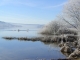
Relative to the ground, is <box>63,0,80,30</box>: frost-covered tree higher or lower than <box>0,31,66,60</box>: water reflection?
higher

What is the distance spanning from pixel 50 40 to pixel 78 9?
1557 centimetres

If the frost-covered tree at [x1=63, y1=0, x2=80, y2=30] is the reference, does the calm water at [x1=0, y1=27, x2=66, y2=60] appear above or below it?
below

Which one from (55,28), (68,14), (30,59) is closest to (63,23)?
(68,14)

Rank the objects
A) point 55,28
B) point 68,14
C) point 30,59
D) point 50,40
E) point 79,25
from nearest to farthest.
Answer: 1. point 30,59
2. point 79,25
3. point 68,14
4. point 50,40
5. point 55,28

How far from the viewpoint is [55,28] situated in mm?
61656

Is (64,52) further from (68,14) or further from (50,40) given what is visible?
(50,40)

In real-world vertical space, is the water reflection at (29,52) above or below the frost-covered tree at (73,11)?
below

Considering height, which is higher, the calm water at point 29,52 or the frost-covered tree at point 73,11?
the frost-covered tree at point 73,11

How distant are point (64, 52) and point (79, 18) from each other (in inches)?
204

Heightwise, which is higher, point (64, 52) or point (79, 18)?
point (79, 18)

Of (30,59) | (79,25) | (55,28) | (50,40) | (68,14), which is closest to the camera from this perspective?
(30,59)

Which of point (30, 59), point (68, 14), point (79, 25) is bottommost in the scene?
point (30, 59)

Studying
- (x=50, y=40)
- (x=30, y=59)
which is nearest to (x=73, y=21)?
(x=30, y=59)

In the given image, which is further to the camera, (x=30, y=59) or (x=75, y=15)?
(x=75, y=15)
